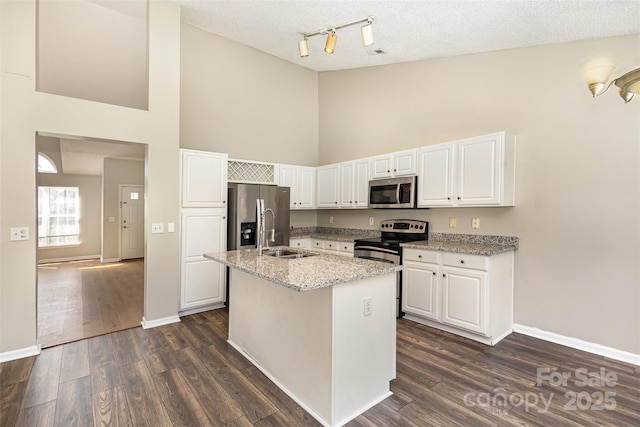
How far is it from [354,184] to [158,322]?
310 cm

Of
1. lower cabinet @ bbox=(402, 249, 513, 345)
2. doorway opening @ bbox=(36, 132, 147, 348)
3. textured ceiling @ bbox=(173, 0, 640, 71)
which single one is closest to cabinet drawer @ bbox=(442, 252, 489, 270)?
lower cabinet @ bbox=(402, 249, 513, 345)

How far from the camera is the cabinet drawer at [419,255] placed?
10.9ft

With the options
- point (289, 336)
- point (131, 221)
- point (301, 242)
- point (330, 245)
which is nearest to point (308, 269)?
point (289, 336)

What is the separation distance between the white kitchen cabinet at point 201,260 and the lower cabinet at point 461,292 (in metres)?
2.34

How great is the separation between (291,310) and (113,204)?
7.65m

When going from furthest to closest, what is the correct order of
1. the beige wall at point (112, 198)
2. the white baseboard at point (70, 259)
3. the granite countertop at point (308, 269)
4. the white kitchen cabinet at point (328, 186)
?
the beige wall at point (112, 198)
the white baseboard at point (70, 259)
the white kitchen cabinet at point (328, 186)
the granite countertop at point (308, 269)

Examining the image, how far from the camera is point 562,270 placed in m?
2.98

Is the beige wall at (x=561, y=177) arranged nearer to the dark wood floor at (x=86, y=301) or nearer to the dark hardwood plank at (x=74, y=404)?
the dark hardwood plank at (x=74, y=404)

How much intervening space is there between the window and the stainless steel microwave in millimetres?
8069

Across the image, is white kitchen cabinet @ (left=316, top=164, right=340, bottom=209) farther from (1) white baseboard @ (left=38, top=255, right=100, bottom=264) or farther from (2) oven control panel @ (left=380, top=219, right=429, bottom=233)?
(1) white baseboard @ (left=38, top=255, right=100, bottom=264)

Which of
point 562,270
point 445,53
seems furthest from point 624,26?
point 562,270

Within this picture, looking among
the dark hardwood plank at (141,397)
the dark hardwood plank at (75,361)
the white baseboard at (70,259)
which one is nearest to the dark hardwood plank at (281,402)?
the dark hardwood plank at (141,397)

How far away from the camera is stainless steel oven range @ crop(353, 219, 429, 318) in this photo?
368 centimetres

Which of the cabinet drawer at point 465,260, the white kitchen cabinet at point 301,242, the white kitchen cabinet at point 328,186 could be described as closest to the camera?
the cabinet drawer at point 465,260
